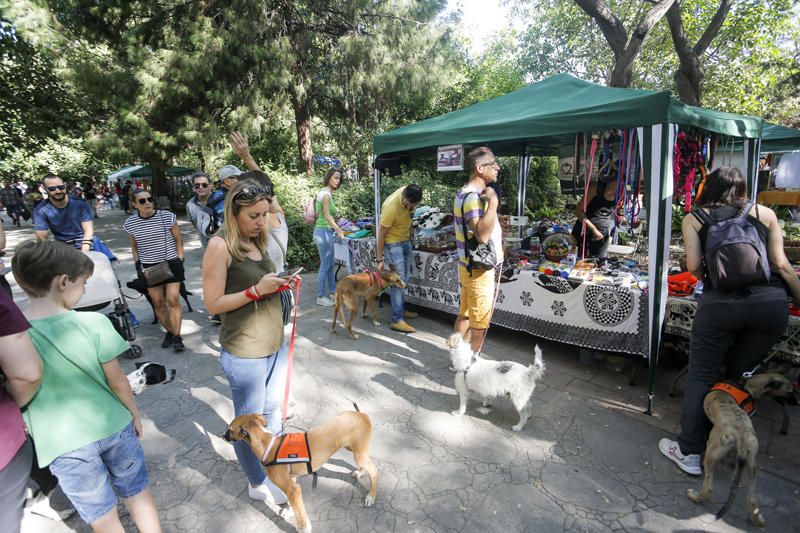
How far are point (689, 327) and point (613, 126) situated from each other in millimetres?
1856

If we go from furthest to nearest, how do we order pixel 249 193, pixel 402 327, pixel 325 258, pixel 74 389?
pixel 325 258, pixel 402 327, pixel 249 193, pixel 74 389

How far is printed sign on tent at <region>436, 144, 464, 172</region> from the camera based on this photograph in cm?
488

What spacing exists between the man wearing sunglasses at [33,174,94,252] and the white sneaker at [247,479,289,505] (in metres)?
3.35

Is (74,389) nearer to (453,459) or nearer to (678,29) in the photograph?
(453,459)

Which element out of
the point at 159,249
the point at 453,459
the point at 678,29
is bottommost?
the point at 453,459

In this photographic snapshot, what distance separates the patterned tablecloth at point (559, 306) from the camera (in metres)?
3.65

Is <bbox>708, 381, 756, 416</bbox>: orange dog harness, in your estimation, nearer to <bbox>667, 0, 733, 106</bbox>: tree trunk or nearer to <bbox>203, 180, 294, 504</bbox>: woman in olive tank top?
<bbox>203, 180, 294, 504</bbox>: woman in olive tank top

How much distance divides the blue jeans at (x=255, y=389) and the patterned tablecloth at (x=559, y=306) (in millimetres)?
2933

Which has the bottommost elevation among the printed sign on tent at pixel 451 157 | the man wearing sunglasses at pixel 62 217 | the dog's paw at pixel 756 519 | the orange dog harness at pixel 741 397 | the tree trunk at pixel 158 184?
the dog's paw at pixel 756 519

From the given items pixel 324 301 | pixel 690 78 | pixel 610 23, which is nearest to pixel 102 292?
pixel 324 301

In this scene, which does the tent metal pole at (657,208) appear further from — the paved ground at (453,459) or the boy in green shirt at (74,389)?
the boy in green shirt at (74,389)


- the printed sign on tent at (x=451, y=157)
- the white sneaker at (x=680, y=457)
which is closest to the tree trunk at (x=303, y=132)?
the printed sign on tent at (x=451, y=157)

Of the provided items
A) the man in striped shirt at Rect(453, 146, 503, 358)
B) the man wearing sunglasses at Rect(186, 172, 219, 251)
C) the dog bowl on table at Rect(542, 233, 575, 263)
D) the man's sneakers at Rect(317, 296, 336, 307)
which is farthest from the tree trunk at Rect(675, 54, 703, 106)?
the man wearing sunglasses at Rect(186, 172, 219, 251)

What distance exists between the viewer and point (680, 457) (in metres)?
2.62
